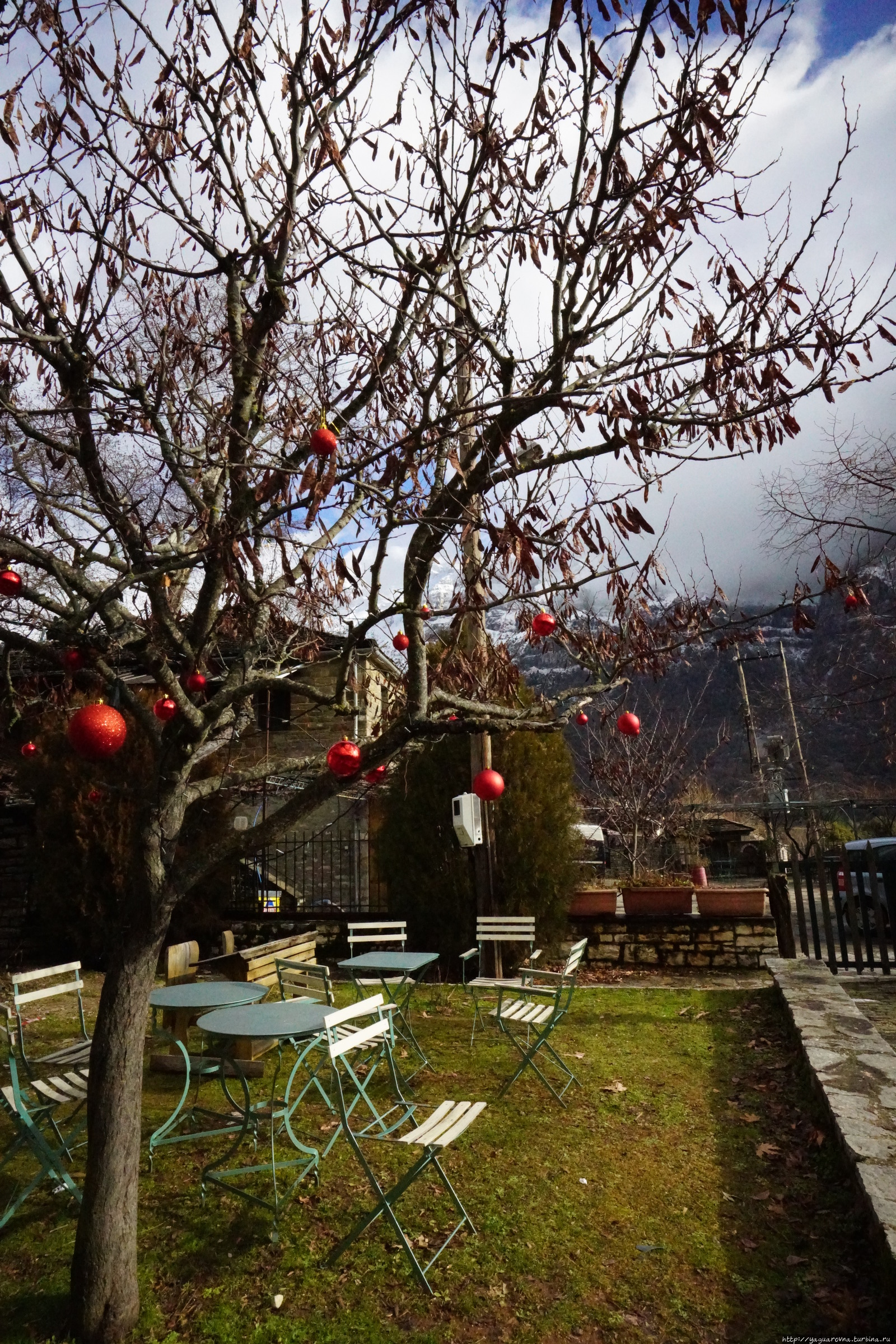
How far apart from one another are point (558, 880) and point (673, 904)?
1.43 meters

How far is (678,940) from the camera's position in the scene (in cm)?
903

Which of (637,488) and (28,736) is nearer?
(637,488)

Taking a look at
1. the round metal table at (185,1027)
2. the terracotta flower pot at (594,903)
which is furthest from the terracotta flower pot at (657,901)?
the round metal table at (185,1027)

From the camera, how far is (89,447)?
3031mm

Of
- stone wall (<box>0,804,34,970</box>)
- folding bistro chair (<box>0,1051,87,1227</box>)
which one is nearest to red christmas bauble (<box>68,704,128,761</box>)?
folding bistro chair (<box>0,1051,87,1227</box>)

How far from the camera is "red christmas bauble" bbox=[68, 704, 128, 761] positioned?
8.18ft

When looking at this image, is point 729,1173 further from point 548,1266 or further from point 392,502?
point 392,502

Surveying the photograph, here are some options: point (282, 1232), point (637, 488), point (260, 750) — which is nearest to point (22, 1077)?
point (282, 1232)

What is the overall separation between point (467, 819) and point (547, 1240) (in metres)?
4.46

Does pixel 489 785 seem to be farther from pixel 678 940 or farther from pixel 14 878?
pixel 14 878

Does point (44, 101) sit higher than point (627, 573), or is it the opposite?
point (44, 101)

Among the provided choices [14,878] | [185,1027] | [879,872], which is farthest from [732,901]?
[14,878]

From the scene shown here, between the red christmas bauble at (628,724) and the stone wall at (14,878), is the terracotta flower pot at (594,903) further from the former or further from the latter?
the stone wall at (14,878)

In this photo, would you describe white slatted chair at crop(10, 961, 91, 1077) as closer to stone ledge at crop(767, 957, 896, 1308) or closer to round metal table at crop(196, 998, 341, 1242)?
round metal table at crop(196, 998, 341, 1242)
